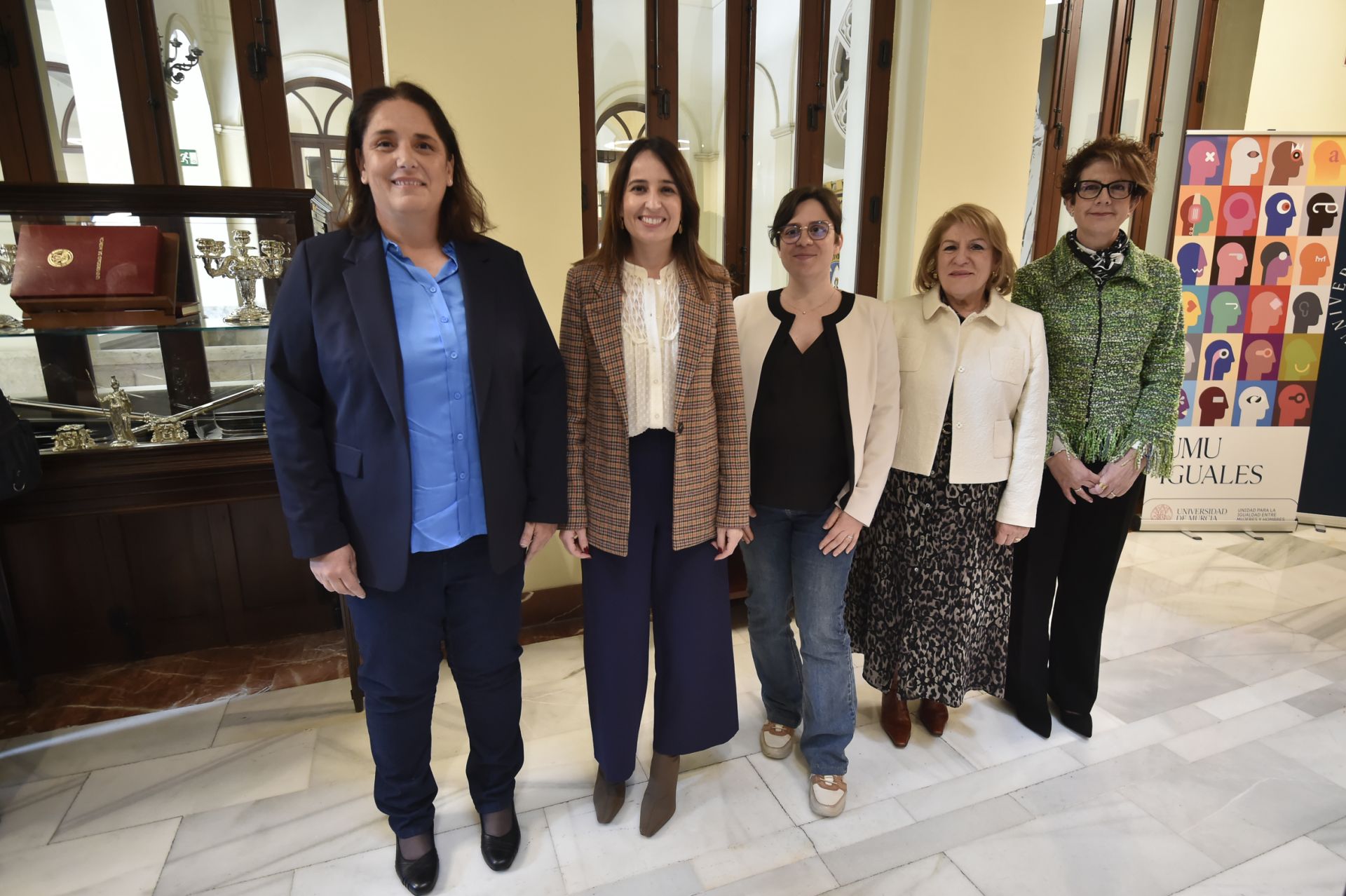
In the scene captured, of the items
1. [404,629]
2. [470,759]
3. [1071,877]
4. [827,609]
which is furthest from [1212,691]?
[404,629]

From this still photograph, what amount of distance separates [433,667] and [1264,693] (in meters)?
2.78

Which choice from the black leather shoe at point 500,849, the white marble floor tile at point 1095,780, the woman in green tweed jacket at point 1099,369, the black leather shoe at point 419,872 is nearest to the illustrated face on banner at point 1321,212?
the woman in green tweed jacket at point 1099,369

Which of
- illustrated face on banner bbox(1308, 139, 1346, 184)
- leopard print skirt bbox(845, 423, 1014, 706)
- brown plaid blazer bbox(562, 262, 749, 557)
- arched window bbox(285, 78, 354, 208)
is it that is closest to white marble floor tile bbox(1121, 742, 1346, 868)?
leopard print skirt bbox(845, 423, 1014, 706)

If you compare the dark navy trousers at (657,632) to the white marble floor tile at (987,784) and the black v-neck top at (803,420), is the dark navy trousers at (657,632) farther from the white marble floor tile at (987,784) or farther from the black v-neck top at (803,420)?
the white marble floor tile at (987,784)

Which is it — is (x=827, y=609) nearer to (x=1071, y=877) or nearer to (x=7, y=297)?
(x=1071, y=877)

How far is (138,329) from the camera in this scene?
6.66ft

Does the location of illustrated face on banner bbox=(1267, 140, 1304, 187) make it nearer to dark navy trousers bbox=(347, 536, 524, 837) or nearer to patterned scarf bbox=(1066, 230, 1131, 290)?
patterned scarf bbox=(1066, 230, 1131, 290)

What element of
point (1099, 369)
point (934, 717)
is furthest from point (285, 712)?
point (1099, 369)

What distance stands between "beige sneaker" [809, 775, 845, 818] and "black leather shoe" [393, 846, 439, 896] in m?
0.97

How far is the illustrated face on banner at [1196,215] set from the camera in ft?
12.2

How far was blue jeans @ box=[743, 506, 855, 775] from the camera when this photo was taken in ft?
5.92

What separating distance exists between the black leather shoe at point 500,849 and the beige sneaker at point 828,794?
781 mm

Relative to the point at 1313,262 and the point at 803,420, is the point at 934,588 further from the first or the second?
the point at 1313,262

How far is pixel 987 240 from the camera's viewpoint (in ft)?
6.01
